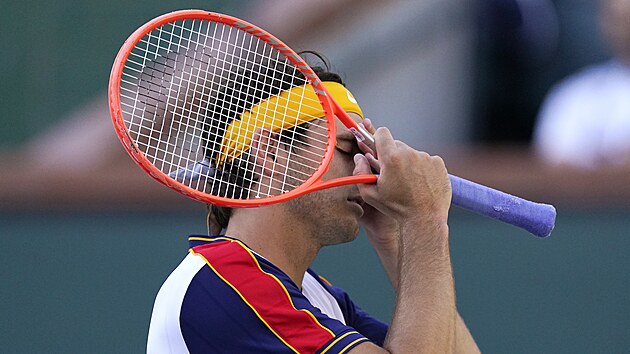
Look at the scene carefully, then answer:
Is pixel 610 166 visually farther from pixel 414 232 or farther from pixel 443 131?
pixel 414 232

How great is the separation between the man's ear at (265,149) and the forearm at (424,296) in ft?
1.44

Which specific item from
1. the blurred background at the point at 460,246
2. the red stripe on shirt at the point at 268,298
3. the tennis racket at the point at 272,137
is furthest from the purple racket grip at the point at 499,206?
the blurred background at the point at 460,246

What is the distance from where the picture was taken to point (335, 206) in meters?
3.38

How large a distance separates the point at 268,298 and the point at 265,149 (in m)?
0.47

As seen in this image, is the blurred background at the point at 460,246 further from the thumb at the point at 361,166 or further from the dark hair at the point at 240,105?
the thumb at the point at 361,166

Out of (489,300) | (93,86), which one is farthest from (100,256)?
(489,300)

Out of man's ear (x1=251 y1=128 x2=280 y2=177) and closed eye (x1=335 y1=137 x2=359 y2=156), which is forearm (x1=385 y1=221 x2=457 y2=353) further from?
man's ear (x1=251 y1=128 x2=280 y2=177)

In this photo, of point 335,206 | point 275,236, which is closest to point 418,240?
point 335,206

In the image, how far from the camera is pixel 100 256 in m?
5.54

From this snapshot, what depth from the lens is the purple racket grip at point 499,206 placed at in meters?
3.41

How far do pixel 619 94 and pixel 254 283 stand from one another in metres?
3.21

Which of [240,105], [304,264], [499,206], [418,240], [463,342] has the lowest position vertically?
[463,342]

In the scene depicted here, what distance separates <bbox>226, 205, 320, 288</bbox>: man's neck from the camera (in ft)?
10.9

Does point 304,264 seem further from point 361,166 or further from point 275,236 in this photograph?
point 361,166
